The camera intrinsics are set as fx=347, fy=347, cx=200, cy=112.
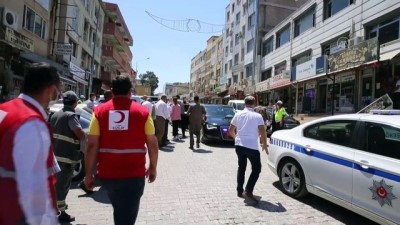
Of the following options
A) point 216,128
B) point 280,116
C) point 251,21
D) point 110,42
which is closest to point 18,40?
point 216,128

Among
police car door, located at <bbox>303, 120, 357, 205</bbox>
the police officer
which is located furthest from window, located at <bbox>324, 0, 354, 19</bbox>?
the police officer

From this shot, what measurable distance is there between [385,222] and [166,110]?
8602 mm

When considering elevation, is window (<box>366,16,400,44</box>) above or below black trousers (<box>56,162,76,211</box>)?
above

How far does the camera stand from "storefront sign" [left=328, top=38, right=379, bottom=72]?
15211 mm

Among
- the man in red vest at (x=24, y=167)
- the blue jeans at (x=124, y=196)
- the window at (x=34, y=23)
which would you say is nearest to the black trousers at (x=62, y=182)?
the blue jeans at (x=124, y=196)

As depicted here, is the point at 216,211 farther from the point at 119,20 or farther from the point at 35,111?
the point at 119,20

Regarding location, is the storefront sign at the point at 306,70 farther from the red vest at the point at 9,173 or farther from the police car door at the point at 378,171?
the red vest at the point at 9,173

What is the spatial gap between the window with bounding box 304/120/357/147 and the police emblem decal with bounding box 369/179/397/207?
79 cm

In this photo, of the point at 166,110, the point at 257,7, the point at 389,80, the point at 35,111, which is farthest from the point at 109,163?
the point at 257,7

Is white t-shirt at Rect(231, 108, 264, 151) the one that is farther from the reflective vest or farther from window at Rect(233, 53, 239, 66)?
window at Rect(233, 53, 239, 66)

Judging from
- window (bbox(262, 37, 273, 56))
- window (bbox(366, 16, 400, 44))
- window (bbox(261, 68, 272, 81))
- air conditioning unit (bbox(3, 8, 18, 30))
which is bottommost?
air conditioning unit (bbox(3, 8, 18, 30))

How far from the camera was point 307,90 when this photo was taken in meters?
A: 25.9

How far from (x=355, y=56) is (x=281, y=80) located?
1141 centimetres

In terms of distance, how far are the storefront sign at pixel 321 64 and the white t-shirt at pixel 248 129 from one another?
15.6m
